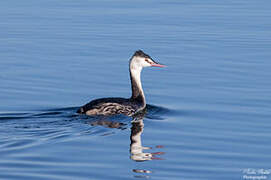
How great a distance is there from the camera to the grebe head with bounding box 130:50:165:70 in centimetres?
1541

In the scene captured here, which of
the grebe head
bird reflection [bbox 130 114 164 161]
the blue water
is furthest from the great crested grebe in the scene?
bird reflection [bbox 130 114 164 161]

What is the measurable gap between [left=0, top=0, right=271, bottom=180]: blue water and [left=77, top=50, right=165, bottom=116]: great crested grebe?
0.20 m

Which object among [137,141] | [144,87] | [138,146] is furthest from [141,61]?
[138,146]

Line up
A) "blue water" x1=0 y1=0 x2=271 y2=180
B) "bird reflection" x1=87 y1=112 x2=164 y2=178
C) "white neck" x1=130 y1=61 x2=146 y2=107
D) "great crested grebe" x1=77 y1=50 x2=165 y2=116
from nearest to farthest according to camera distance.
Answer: "blue water" x1=0 y1=0 x2=271 y2=180 < "bird reflection" x1=87 y1=112 x2=164 y2=178 < "great crested grebe" x1=77 y1=50 x2=165 y2=116 < "white neck" x1=130 y1=61 x2=146 y2=107

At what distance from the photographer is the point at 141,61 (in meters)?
15.5

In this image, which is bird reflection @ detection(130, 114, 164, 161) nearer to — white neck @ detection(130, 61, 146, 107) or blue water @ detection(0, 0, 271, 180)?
blue water @ detection(0, 0, 271, 180)

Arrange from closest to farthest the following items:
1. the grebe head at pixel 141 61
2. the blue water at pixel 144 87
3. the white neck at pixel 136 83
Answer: the blue water at pixel 144 87 → the white neck at pixel 136 83 → the grebe head at pixel 141 61

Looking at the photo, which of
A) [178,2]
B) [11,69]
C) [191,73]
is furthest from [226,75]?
[178,2]

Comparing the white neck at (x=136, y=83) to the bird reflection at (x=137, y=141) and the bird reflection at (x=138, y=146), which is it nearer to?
the bird reflection at (x=137, y=141)

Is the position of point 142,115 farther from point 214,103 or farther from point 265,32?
point 265,32

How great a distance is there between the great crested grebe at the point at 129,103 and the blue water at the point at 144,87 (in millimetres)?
195

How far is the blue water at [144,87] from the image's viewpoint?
10852 mm

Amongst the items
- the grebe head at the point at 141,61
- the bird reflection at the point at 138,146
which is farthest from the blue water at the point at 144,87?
the grebe head at the point at 141,61

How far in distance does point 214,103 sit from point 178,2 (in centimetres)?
1202
